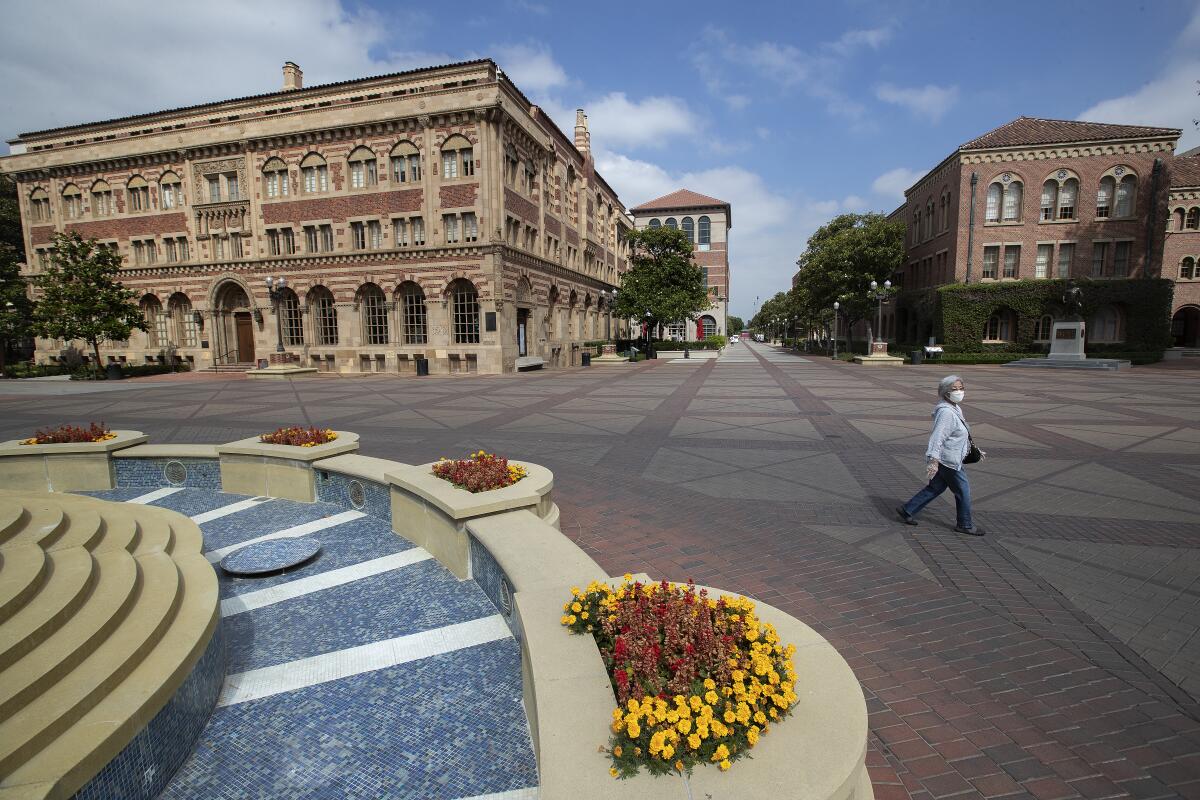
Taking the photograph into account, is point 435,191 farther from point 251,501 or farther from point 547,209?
point 251,501

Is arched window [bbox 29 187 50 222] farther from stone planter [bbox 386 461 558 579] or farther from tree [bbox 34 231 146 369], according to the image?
stone planter [bbox 386 461 558 579]

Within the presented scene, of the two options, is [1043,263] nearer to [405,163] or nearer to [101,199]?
[405,163]

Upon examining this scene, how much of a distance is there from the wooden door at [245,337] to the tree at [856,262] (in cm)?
4035

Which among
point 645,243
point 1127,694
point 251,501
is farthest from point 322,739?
point 645,243

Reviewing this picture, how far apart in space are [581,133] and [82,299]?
3244 cm

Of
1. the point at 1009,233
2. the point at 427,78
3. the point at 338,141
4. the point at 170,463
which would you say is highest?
the point at 427,78

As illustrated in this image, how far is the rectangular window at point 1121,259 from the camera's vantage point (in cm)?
3362

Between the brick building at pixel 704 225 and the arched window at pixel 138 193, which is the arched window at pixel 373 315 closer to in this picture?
the arched window at pixel 138 193

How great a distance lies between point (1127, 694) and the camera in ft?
11.1

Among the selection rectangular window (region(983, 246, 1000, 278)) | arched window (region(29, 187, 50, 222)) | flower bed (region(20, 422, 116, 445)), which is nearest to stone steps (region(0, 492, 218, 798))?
flower bed (region(20, 422, 116, 445))

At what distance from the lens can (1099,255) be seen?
34062mm

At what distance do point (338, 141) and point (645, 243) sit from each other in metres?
22.6

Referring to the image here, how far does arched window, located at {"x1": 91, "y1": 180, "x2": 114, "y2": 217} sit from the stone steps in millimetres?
40397

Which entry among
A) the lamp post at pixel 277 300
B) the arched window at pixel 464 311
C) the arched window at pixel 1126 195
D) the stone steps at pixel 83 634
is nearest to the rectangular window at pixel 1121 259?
the arched window at pixel 1126 195
